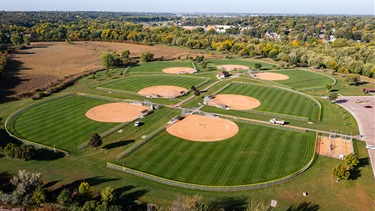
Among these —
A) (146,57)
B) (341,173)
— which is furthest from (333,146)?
(146,57)

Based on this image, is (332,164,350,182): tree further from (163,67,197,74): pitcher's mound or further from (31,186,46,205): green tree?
(163,67,197,74): pitcher's mound

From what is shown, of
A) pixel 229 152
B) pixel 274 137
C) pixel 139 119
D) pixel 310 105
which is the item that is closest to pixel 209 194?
pixel 229 152

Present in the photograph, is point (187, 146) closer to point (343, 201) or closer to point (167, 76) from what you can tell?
point (343, 201)

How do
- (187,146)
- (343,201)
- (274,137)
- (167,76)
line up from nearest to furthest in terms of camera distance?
(343,201) < (187,146) < (274,137) < (167,76)

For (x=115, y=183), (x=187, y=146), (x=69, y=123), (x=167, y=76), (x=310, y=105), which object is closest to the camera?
(x=115, y=183)

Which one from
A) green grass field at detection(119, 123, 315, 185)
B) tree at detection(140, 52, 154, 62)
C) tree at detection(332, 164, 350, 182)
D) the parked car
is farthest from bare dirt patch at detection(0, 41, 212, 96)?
tree at detection(332, 164, 350, 182)

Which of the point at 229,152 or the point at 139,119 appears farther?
the point at 139,119


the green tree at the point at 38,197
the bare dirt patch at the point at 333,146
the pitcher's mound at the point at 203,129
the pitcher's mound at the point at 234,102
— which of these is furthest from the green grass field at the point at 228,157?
the pitcher's mound at the point at 234,102
